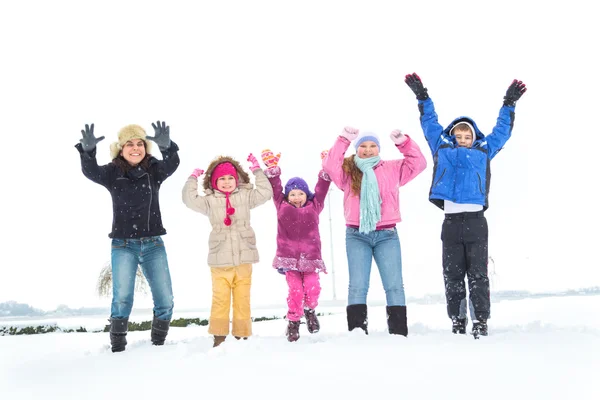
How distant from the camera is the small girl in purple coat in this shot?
6668 mm

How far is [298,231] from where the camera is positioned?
22.1ft

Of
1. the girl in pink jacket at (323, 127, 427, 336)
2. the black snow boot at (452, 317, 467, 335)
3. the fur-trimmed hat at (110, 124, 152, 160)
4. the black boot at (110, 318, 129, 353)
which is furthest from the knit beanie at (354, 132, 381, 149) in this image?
the black boot at (110, 318, 129, 353)

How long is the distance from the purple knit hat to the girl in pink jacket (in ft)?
2.19

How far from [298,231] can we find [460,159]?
2140mm

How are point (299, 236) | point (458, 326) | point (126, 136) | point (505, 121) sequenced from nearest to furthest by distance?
point (458, 326)
point (126, 136)
point (505, 121)
point (299, 236)

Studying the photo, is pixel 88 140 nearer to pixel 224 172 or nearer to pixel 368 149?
pixel 224 172

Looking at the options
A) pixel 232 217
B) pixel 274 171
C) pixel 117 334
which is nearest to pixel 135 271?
pixel 117 334

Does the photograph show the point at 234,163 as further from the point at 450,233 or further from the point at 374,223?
the point at 450,233

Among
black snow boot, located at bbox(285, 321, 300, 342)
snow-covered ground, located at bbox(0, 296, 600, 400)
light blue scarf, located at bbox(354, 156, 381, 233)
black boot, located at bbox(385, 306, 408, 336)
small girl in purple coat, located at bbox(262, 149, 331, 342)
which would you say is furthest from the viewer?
small girl in purple coat, located at bbox(262, 149, 331, 342)

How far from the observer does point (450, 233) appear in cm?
599

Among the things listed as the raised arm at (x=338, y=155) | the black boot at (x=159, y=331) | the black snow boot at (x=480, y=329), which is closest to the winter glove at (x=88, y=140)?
the black boot at (x=159, y=331)

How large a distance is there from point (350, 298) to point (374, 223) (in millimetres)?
870

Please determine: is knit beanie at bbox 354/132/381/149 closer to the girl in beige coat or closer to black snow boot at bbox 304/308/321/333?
the girl in beige coat

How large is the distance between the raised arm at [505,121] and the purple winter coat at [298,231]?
2.03m
